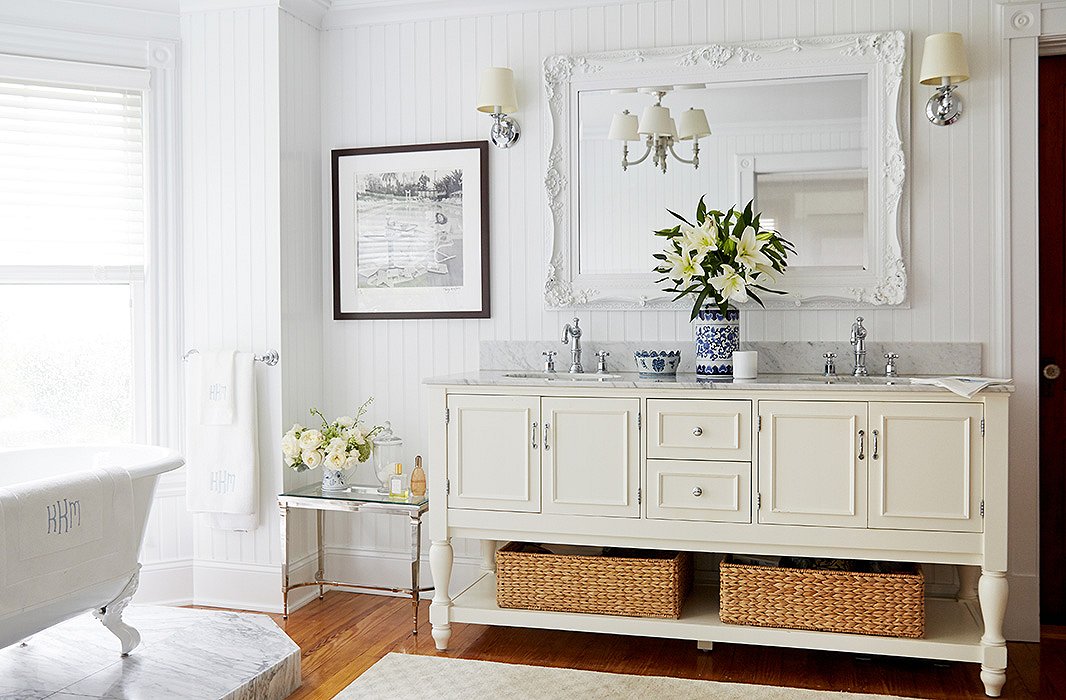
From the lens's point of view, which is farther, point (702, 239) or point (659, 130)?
point (659, 130)

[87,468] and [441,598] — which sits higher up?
[87,468]

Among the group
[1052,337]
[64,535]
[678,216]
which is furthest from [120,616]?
[1052,337]

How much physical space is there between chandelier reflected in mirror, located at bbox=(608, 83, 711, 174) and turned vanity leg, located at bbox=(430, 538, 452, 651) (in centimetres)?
161

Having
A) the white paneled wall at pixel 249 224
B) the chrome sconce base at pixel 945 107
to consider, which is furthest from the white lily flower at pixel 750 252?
the white paneled wall at pixel 249 224

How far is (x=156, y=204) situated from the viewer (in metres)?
3.95

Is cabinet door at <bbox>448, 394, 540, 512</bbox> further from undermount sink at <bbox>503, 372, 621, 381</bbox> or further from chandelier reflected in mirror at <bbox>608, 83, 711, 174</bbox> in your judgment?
chandelier reflected in mirror at <bbox>608, 83, 711, 174</bbox>

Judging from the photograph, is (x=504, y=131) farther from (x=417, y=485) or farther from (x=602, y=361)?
(x=417, y=485)

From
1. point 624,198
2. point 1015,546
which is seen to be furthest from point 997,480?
point 624,198

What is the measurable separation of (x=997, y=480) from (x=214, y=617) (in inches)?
106

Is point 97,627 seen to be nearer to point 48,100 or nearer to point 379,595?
point 379,595

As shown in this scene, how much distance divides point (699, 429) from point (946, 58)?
5.05 feet

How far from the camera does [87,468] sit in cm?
329

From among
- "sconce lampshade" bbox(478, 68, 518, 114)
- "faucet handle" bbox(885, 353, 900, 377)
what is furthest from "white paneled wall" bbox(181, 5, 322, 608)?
"faucet handle" bbox(885, 353, 900, 377)

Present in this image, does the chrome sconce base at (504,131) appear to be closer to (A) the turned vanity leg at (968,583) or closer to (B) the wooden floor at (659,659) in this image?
(B) the wooden floor at (659,659)
